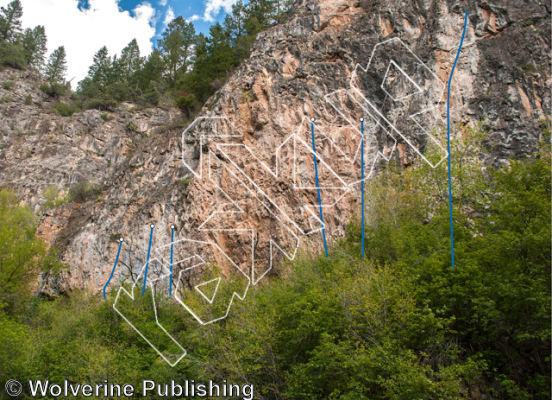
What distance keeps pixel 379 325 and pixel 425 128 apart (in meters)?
11.8

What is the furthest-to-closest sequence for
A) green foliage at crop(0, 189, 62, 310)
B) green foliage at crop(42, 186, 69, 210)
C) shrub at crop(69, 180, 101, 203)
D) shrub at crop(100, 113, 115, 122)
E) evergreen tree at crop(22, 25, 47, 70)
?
evergreen tree at crop(22, 25, 47, 70)
shrub at crop(100, 113, 115, 122)
green foliage at crop(42, 186, 69, 210)
shrub at crop(69, 180, 101, 203)
green foliage at crop(0, 189, 62, 310)

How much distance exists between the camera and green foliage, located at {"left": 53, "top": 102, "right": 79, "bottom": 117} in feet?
149

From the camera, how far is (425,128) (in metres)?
18.8

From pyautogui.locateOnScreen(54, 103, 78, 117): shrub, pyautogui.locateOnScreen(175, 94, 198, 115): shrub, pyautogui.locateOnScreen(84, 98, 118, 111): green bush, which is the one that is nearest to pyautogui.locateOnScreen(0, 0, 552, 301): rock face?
pyautogui.locateOnScreen(175, 94, 198, 115): shrub

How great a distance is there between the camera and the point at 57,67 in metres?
57.9

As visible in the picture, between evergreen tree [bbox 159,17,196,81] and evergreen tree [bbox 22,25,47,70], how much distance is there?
21.8 m

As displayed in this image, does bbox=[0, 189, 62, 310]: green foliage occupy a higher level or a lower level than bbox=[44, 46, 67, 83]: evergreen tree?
lower

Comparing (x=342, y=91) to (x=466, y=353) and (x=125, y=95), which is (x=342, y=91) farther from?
(x=125, y=95)

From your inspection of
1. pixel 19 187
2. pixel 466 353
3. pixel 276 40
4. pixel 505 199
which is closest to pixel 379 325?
pixel 466 353

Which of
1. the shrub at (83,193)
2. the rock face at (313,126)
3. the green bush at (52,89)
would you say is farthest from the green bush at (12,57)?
the rock face at (313,126)

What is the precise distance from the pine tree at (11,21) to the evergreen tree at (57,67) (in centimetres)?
645

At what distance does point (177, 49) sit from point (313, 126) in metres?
36.7

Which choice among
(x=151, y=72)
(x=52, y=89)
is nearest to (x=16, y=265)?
(x=151, y=72)

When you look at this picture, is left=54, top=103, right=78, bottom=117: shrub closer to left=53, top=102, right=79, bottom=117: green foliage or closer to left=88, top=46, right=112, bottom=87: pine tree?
left=53, top=102, right=79, bottom=117: green foliage
